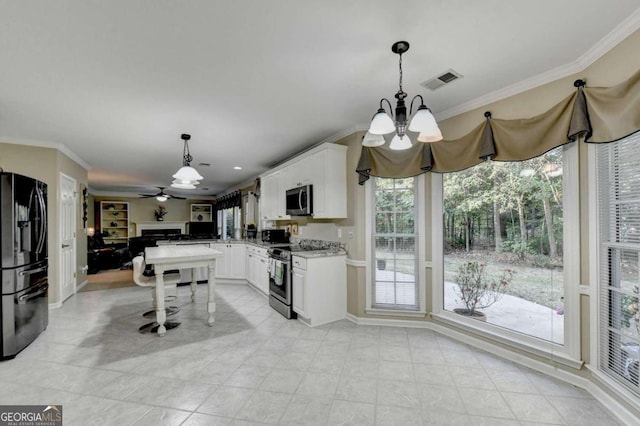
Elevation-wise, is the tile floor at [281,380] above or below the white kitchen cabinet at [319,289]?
below

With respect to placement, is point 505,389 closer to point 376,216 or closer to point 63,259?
point 376,216

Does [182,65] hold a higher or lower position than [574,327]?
higher

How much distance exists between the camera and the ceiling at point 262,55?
1.60 meters

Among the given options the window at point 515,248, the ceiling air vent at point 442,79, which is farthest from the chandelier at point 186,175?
the window at point 515,248

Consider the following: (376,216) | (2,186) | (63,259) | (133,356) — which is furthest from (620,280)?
(63,259)

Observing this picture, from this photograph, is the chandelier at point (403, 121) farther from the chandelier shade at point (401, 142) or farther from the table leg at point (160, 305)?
the table leg at point (160, 305)

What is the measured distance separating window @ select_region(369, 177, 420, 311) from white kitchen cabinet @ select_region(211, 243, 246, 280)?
320cm

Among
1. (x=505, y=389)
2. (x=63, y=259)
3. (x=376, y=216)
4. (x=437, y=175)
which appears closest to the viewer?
Answer: (x=505, y=389)

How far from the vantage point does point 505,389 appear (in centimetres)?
210

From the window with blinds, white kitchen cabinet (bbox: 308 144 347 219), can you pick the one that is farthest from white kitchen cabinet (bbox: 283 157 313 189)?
the window with blinds

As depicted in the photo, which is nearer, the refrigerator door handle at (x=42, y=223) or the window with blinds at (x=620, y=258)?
the window with blinds at (x=620, y=258)

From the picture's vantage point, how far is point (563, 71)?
2191mm

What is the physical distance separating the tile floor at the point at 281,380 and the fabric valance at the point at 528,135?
1832 mm

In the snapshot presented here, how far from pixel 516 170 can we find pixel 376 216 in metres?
1.52
